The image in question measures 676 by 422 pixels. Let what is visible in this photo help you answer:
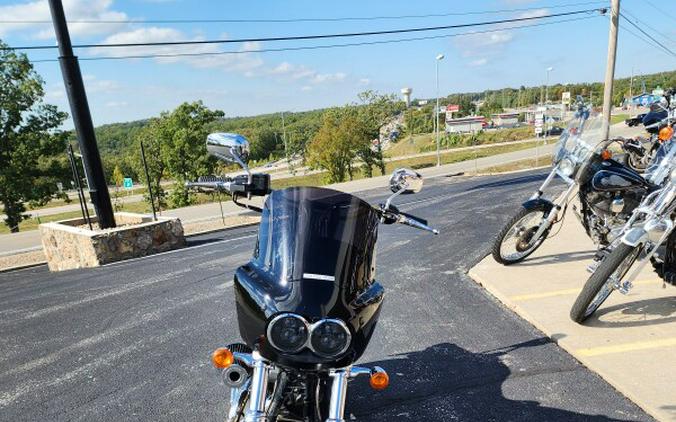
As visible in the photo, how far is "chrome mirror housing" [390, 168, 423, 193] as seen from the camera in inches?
106

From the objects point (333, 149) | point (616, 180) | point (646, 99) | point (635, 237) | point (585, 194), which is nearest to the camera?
point (635, 237)

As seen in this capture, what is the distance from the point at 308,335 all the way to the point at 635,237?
3.12 meters

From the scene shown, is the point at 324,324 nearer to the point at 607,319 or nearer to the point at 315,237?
the point at 315,237

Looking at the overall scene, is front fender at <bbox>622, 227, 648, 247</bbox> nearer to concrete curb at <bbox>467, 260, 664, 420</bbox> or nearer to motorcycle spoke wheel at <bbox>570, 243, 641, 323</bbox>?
motorcycle spoke wheel at <bbox>570, 243, 641, 323</bbox>

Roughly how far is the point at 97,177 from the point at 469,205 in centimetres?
889

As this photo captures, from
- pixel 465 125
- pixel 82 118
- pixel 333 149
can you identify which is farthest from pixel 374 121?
pixel 465 125

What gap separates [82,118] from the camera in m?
9.12

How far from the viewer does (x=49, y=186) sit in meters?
21.2

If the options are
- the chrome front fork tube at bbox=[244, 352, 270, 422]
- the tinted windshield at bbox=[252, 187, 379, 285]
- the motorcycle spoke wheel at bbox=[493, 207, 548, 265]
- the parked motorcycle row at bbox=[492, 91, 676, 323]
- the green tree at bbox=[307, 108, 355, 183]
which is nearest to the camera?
the chrome front fork tube at bbox=[244, 352, 270, 422]

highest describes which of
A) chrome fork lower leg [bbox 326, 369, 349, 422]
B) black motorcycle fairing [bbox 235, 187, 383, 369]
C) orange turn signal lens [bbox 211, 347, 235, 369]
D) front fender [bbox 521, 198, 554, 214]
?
black motorcycle fairing [bbox 235, 187, 383, 369]

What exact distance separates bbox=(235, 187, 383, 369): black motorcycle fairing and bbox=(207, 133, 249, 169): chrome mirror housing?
0.38 meters

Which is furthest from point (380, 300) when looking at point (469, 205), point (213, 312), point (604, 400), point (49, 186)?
point (49, 186)

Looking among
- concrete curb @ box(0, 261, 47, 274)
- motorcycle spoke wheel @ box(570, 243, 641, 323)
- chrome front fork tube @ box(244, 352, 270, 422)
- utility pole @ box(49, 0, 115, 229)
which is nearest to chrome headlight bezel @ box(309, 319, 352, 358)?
chrome front fork tube @ box(244, 352, 270, 422)

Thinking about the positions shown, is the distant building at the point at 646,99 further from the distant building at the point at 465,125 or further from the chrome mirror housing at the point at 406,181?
the distant building at the point at 465,125
